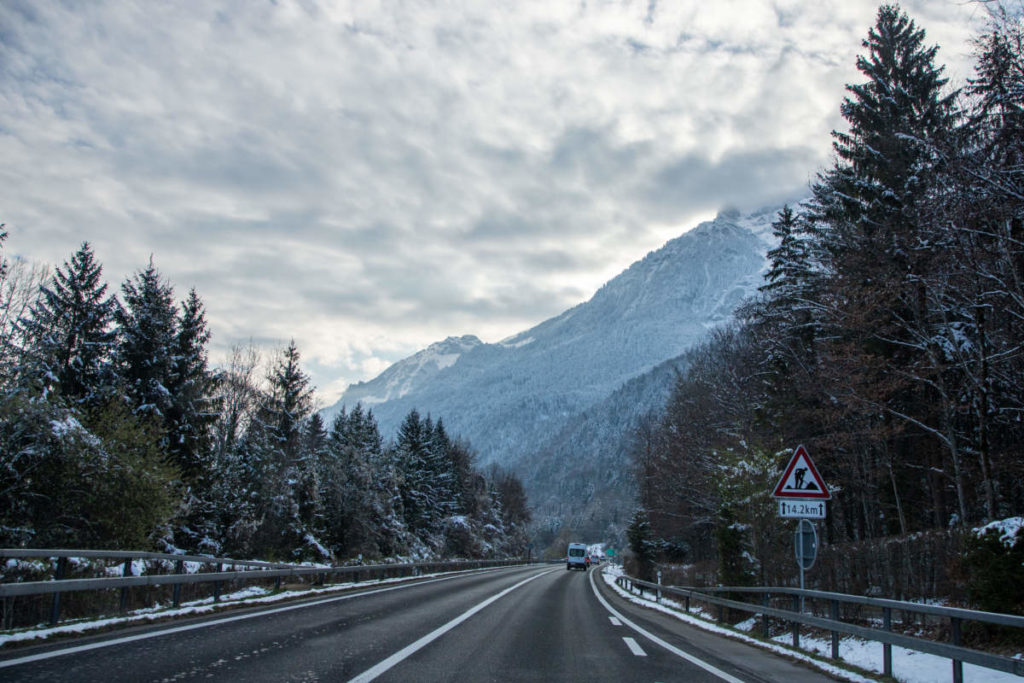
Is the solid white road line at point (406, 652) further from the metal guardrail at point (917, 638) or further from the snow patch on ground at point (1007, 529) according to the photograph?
the snow patch on ground at point (1007, 529)

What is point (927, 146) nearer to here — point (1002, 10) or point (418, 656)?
point (1002, 10)

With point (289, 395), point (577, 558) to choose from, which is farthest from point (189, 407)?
point (577, 558)

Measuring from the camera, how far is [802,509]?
10.4 metres

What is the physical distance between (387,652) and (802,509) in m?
6.96

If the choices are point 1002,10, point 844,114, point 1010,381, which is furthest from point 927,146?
point 844,114

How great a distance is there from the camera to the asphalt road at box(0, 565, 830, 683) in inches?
229

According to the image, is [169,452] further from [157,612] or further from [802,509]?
[802,509]

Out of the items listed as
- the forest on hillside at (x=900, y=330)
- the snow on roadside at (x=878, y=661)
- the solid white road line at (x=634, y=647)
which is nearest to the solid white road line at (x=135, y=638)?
the solid white road line at (x=634, y=647)

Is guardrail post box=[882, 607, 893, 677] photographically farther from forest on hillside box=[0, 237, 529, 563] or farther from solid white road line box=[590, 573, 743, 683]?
forest on hillside box=[0, 237, 529, 563]

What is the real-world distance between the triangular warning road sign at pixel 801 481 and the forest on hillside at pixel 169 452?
14620 millimetres

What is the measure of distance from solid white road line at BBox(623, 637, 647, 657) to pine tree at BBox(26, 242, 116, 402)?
26413 mm

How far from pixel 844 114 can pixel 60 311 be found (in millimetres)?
34907

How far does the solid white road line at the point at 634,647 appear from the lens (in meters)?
8.27

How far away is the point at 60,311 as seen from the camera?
1185 inches
